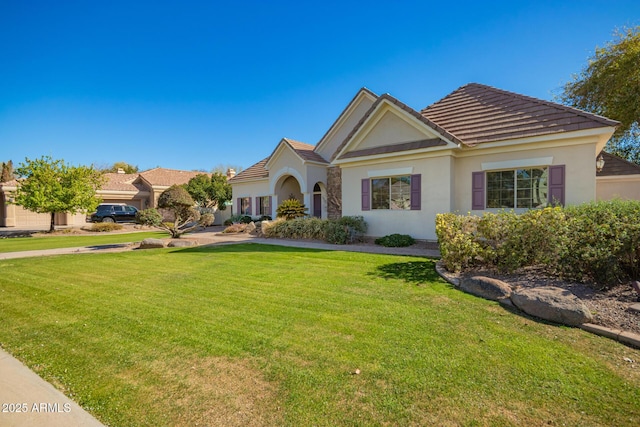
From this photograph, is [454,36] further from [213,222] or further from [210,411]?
[213,222]

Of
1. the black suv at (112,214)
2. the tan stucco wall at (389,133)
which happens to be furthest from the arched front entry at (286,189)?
the black suv at (112,214)

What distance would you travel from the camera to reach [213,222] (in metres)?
29.4

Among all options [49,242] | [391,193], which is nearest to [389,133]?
[391,193]

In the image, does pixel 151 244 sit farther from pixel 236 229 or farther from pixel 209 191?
pixel 209 191

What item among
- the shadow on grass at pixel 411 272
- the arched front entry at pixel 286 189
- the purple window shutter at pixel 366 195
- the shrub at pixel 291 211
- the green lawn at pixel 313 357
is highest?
the arched front entry at pixel 286 189

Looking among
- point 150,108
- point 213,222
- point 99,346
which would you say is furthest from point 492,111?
point 213,222

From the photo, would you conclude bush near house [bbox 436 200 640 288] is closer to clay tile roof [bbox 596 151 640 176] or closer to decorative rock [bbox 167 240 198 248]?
decorative rock [bbox 167 240 198 248]

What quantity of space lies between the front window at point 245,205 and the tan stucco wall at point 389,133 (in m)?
13.1

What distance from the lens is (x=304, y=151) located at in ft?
65.6

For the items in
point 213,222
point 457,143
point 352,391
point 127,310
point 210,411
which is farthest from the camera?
point 213,222

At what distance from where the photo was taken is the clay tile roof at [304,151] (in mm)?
19172

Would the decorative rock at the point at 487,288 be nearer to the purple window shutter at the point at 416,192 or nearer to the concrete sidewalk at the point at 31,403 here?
the concrete sidewalk at the point at 31,403

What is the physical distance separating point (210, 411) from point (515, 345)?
12.1 ft

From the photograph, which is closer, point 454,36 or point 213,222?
point 454,36
